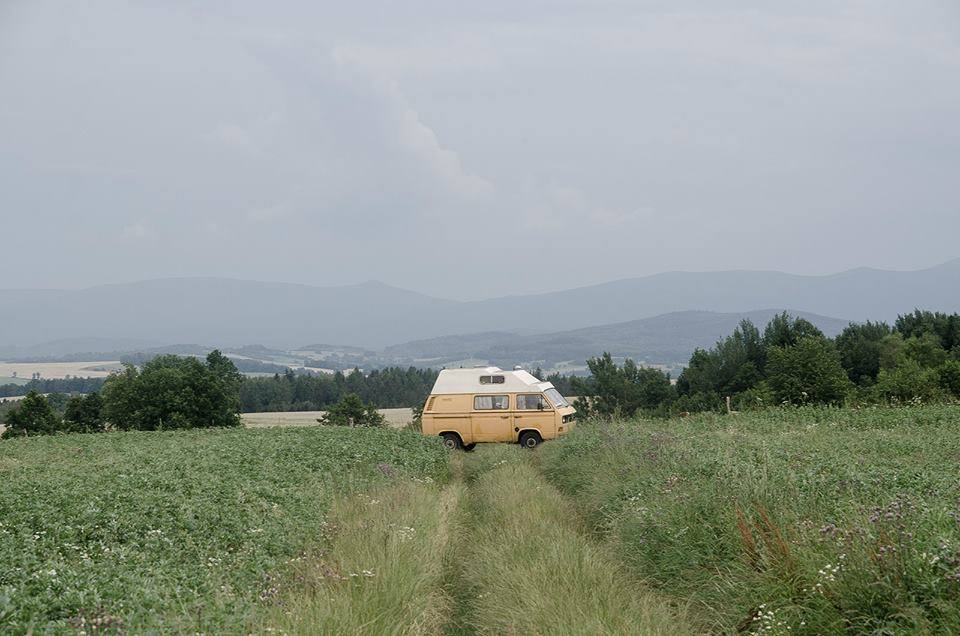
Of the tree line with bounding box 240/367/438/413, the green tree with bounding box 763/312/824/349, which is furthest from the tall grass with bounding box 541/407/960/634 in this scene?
the tree line with bounding box 240/367/438/413

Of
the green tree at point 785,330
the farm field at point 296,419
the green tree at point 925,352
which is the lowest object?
the farm field at point 296,419

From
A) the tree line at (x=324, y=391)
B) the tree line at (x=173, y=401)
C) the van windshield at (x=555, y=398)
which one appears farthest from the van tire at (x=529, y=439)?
the tree line at (x=324, y=391)

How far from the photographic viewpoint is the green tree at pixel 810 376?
4634 centimetres

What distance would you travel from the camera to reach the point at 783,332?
62938 millimetres

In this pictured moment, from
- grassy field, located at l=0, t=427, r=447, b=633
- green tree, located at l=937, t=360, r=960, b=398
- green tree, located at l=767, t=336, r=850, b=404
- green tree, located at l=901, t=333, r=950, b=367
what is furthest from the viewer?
green tree, located at l=901, t=333, r=950, b=367

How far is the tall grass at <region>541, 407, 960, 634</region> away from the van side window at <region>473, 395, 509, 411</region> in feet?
38.1

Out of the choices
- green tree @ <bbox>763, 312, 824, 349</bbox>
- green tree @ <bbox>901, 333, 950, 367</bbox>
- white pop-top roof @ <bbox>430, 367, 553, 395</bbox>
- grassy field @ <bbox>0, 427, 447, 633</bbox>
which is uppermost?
green tree @ <bbox>763, 312, 824, 349</bbox>

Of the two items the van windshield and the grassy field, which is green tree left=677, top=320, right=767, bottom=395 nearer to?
the van windshield

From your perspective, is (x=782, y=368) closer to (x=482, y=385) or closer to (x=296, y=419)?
(x=482, y=385)

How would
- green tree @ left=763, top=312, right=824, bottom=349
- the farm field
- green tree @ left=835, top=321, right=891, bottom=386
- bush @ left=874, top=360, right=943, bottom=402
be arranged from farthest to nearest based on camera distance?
the farm field
green tree @ left=835, top=321, right=891, bottom=386
green tree @ left=763, top=312, right=824, bottom=349
bush @ left=874, top=360, right=943, bottom=402

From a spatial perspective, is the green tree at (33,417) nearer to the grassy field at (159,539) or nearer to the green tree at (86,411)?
the green tree at (86,411)

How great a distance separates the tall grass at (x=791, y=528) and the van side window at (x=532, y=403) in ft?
37.0

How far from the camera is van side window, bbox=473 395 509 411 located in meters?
27.7

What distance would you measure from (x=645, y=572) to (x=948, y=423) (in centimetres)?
1697
